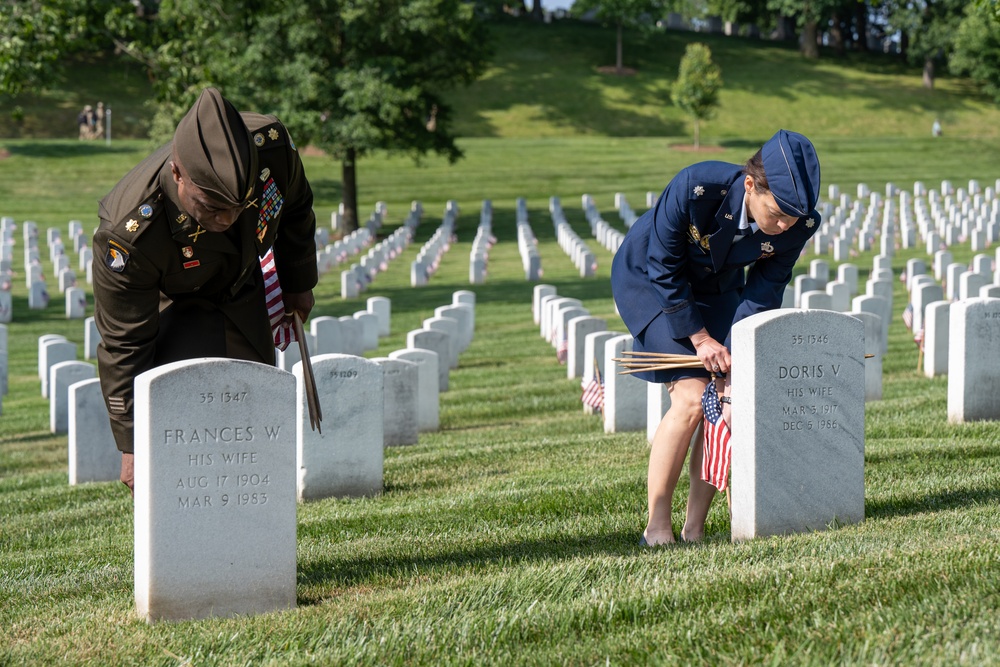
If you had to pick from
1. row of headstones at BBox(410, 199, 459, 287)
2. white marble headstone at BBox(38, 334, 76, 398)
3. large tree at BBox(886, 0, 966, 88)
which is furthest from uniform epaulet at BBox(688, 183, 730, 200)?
large tree at BBox(886, 0, 966, 88)

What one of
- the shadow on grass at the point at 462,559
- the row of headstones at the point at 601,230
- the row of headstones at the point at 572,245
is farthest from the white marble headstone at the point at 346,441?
the row of headstones at the point at 601,230

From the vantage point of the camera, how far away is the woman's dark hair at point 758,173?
471 cm

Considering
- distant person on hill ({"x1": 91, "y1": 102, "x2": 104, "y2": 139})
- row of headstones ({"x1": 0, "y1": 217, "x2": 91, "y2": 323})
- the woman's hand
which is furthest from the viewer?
distant person on hill ({"x1": 91, "y1": 102, "x2": 104, "y2": 139})

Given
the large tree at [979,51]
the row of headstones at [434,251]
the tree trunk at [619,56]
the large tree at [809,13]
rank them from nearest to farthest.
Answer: the row of headstones at [434,251] → the large tree at [979,51] → the tree trunk at [619,56] → the large tree at [809,13]

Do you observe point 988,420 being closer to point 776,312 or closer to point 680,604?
point 776,312

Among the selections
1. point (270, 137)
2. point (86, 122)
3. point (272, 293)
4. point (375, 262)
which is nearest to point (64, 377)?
point (272, 293)

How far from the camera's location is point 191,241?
4473 millimetres

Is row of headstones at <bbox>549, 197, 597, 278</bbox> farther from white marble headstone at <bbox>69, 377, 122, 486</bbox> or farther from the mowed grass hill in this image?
white marble headstone at <bbox>69, 377, 122, 486</bbox>

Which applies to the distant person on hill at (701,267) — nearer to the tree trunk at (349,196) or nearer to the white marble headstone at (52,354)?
the white marble headstone at (52,354)

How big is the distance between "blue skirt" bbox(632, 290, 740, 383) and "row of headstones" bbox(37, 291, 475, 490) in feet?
8.29

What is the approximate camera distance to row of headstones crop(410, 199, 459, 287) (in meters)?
26.0

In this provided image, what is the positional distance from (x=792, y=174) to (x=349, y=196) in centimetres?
3203

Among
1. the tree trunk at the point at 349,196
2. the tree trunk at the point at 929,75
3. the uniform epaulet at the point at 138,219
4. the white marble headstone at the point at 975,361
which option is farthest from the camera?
the tree trunk at the point at 929,75

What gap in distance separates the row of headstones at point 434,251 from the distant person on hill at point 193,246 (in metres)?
20.9
